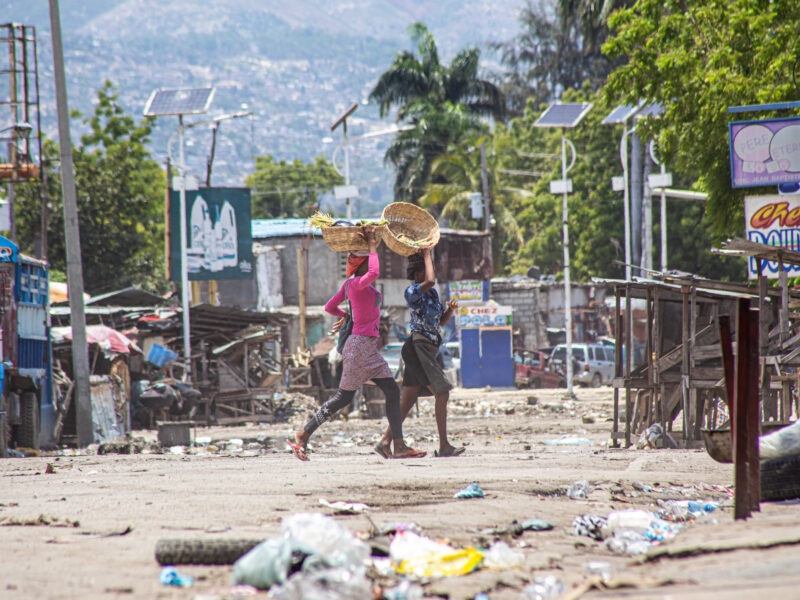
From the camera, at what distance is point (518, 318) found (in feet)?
165

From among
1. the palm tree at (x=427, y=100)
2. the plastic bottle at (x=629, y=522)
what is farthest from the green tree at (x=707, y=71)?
the palm tree at (x=427, y=100)

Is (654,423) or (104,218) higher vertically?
(104,218)

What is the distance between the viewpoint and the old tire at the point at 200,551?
491cm

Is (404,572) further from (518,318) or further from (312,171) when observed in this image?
(312,171)

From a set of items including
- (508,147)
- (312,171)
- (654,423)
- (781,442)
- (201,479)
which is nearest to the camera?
(781,442)

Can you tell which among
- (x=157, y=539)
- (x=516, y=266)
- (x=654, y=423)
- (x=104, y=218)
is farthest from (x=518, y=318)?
(x=157, y=539)

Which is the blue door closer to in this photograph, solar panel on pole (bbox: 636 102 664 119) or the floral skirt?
solar panel on pole (bbox: 636 102 664 119)

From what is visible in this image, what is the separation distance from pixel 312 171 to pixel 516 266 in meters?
24.1

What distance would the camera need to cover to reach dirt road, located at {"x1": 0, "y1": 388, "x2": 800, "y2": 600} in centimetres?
458

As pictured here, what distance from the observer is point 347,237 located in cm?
969

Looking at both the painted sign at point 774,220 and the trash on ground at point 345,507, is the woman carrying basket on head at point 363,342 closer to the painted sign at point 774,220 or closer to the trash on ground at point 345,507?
the trash on ground at point 345,507

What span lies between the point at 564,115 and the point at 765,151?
16.1m

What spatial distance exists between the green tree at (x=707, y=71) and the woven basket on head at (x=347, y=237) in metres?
9.06

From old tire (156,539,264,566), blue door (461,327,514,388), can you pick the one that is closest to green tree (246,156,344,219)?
blue door (461,327,514,388)
